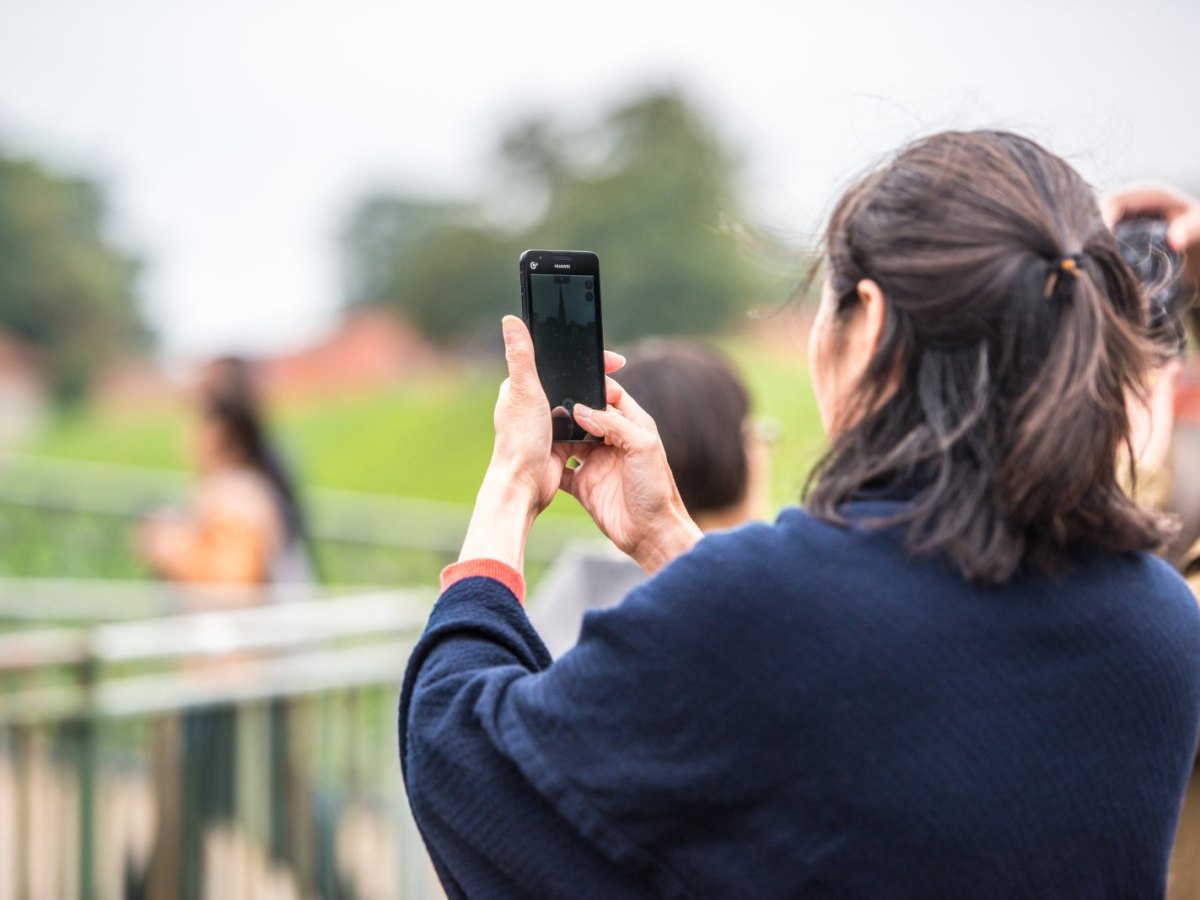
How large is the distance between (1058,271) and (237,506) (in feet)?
14.6

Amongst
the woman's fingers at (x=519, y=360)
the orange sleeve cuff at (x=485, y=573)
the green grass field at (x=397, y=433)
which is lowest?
the green grass field at (x=397, y=433)

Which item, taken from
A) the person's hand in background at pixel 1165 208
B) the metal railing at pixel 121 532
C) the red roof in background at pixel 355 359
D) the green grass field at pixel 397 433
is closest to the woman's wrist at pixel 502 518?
the person's hand in background at pixel 1165 208

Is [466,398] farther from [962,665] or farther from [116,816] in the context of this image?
[962,665]

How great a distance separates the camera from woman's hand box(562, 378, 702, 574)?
5.51ft

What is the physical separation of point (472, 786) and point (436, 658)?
16 centimetres

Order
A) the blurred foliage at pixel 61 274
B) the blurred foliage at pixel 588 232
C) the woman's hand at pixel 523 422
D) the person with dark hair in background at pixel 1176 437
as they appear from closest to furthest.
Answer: the woman's hand at pixel 523 422, the person with dark hair in background at pixel 1176 437, the blurred foliage at pixel 61 274, the blurred foliage at pixel 588 232

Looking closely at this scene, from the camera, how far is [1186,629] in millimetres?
1297

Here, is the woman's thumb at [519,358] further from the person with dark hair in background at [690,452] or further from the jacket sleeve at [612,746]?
the person with dark hair in background at [690,452]

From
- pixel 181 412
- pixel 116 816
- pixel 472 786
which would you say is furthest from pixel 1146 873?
pixel 181 412

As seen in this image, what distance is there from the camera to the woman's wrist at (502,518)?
4.76ft

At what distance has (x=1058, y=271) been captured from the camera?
4.01ft

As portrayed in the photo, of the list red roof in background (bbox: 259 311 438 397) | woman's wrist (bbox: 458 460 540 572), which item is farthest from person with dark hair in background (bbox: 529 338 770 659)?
red roof in background (bbox: 259 311 438 397)

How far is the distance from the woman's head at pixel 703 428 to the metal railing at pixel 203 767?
5.66 ft

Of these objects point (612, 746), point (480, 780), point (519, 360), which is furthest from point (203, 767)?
point (612, 746)
